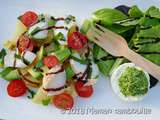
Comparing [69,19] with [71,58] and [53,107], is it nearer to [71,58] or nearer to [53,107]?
[71,58]

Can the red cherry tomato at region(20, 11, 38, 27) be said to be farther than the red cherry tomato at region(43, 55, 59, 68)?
Yes

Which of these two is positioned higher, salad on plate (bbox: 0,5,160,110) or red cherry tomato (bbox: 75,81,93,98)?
salad on plate (bbox: 0,5,160,110)

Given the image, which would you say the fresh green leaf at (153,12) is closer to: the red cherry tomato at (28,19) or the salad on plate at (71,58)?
the salad on plate at (71,58)

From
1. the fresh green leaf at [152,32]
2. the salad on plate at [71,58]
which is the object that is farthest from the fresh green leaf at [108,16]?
the fresh green leaf at [152,32]

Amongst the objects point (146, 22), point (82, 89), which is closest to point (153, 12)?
point (146, 22)

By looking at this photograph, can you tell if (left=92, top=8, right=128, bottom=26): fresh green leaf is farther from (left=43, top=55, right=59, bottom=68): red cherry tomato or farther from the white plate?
(left=43, top=55, right=59, bottom=68): red cherry tomato

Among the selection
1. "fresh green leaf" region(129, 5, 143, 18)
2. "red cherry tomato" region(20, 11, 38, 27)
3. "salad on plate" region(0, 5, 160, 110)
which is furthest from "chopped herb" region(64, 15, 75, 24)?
"fresh green leaf" region(129, 5, 143, 18)

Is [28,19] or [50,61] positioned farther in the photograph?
[28,19]
